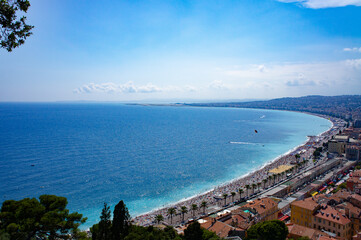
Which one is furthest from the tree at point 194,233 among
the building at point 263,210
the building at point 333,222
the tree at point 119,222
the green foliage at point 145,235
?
the building at point 333,222

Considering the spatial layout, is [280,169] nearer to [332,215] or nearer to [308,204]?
[308,204]

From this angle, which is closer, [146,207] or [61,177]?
[146,207]

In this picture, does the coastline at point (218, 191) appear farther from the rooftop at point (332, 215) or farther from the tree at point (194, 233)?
the rooftop at point (332, 215)

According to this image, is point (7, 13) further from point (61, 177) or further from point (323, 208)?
point (61, 177)

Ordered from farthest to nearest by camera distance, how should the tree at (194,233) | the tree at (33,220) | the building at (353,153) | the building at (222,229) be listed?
the building at (353,153) < the building at (222,229) < the tree at (194,233) < the tree at (33,220)

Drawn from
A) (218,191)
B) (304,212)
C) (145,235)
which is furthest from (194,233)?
(218,191)

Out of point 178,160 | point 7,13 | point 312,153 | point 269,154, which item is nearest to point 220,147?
point 269,154

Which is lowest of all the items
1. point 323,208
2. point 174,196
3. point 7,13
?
point 174,196
